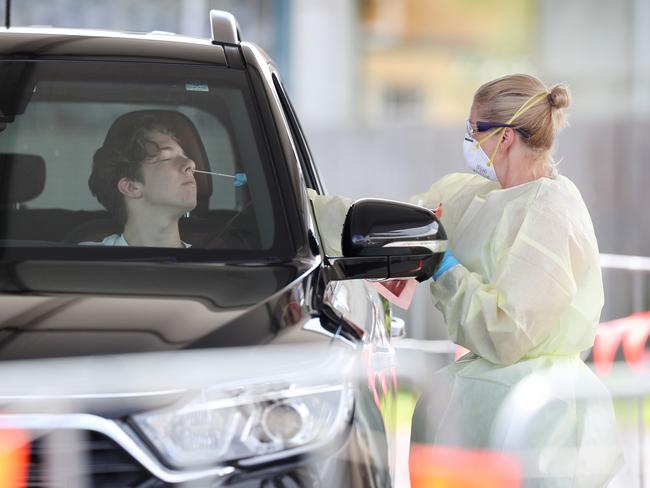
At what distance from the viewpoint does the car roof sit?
339 centimetres

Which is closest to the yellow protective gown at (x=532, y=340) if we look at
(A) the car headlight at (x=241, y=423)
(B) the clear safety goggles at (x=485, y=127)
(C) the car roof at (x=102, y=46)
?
→ (B) the clear safety goggles at (x=485, y=127)

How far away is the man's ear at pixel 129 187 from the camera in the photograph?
3.16 metres

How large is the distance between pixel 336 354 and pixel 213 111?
1198mm

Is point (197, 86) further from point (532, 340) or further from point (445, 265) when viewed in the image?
point (532, 340)

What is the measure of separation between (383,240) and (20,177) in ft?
3.32

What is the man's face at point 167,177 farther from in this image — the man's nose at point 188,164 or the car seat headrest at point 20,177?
the car seat headrest at point 20,177

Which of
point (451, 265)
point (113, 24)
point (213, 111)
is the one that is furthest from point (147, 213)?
point (113, 24)

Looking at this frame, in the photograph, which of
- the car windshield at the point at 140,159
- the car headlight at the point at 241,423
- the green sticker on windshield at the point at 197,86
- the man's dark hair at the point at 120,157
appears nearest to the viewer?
the car headlight at the point at 241,423

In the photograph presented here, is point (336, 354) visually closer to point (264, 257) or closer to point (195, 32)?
point (264, 257)

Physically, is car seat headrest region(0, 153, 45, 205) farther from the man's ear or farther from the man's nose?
the man's nose

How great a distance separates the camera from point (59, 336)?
2188mm

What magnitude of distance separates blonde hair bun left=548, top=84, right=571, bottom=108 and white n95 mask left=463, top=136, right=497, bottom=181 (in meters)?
0.23

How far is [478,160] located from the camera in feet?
11.9

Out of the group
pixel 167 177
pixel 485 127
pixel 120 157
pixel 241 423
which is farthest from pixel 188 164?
pixel 241 423
